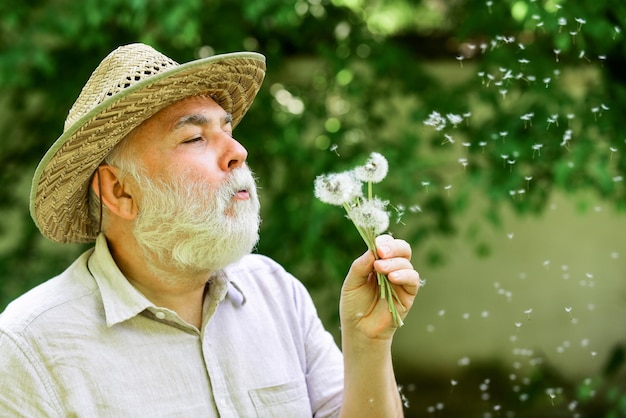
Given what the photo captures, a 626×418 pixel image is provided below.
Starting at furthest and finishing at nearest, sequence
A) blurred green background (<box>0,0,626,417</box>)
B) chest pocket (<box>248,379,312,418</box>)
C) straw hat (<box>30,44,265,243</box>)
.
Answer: blurred green background (<box>0,0,626,417</box>), chest pocket (<box>248,379,312,418</box>), straw hat (<box>30,44,265,243</box>)

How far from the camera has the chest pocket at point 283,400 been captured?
6.13ft

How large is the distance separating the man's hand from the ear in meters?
0.55

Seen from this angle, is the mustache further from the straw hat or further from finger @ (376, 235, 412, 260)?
finger @ (376, 235, 412, 260)

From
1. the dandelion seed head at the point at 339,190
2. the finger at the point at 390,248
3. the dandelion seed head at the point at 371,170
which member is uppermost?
the dandelion seed head at the point at 371,170

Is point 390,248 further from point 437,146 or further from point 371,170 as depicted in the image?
point 437,146

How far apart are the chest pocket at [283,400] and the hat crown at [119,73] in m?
0.76

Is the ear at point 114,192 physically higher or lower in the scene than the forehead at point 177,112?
lower

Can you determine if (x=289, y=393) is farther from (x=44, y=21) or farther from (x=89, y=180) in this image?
(x=44, y=21)

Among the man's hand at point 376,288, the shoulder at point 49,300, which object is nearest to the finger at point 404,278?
the man's hand at point 376,288

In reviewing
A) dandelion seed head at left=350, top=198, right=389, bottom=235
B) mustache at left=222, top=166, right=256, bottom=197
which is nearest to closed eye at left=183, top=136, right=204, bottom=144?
mustache at left=222, top=166, right=256, bottom=197

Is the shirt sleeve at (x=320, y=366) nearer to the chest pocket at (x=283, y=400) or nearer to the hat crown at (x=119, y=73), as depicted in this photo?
the chest pocket at (x=283, y=400)

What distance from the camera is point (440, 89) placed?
13.4ft

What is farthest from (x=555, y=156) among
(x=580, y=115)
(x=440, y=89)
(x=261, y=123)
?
(x=261, y=123)

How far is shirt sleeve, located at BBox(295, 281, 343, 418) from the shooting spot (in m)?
2.00
